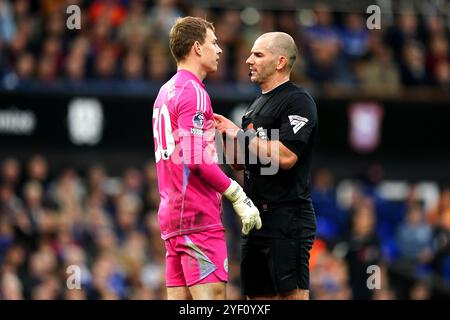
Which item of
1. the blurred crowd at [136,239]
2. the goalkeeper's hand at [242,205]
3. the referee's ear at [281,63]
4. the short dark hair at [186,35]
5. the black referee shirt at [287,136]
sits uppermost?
the short dark hair at [186,35]

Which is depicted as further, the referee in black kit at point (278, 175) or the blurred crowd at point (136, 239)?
the blurred crowd at point (136, 239)

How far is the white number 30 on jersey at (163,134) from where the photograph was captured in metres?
8.38

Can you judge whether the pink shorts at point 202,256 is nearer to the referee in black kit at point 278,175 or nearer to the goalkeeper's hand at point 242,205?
the goalkeeper's hand at point 242,205

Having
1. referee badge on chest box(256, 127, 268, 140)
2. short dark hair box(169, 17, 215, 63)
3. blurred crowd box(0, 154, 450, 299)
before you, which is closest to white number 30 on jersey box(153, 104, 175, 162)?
short dark hair box(169, 17, 215, 63)

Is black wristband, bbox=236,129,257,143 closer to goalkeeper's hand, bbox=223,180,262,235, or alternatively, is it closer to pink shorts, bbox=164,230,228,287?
goalkeeper's hand, bbox=223,180,262,235

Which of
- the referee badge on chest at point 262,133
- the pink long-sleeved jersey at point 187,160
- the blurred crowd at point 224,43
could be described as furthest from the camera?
the blurred crowd at point 224,43

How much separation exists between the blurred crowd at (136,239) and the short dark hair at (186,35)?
18.4 feet

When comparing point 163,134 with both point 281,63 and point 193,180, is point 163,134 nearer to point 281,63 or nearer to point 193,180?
point 193,180

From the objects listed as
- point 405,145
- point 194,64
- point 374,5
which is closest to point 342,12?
point 374,5

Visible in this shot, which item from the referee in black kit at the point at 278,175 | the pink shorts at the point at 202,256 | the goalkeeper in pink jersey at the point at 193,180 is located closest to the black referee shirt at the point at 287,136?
the referee in black kit at the point at 278,175

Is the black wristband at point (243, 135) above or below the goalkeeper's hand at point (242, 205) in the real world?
above

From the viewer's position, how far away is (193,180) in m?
8.39

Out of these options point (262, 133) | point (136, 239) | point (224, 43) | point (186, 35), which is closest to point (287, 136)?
point (262, 133)

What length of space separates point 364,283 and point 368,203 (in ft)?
9.87
